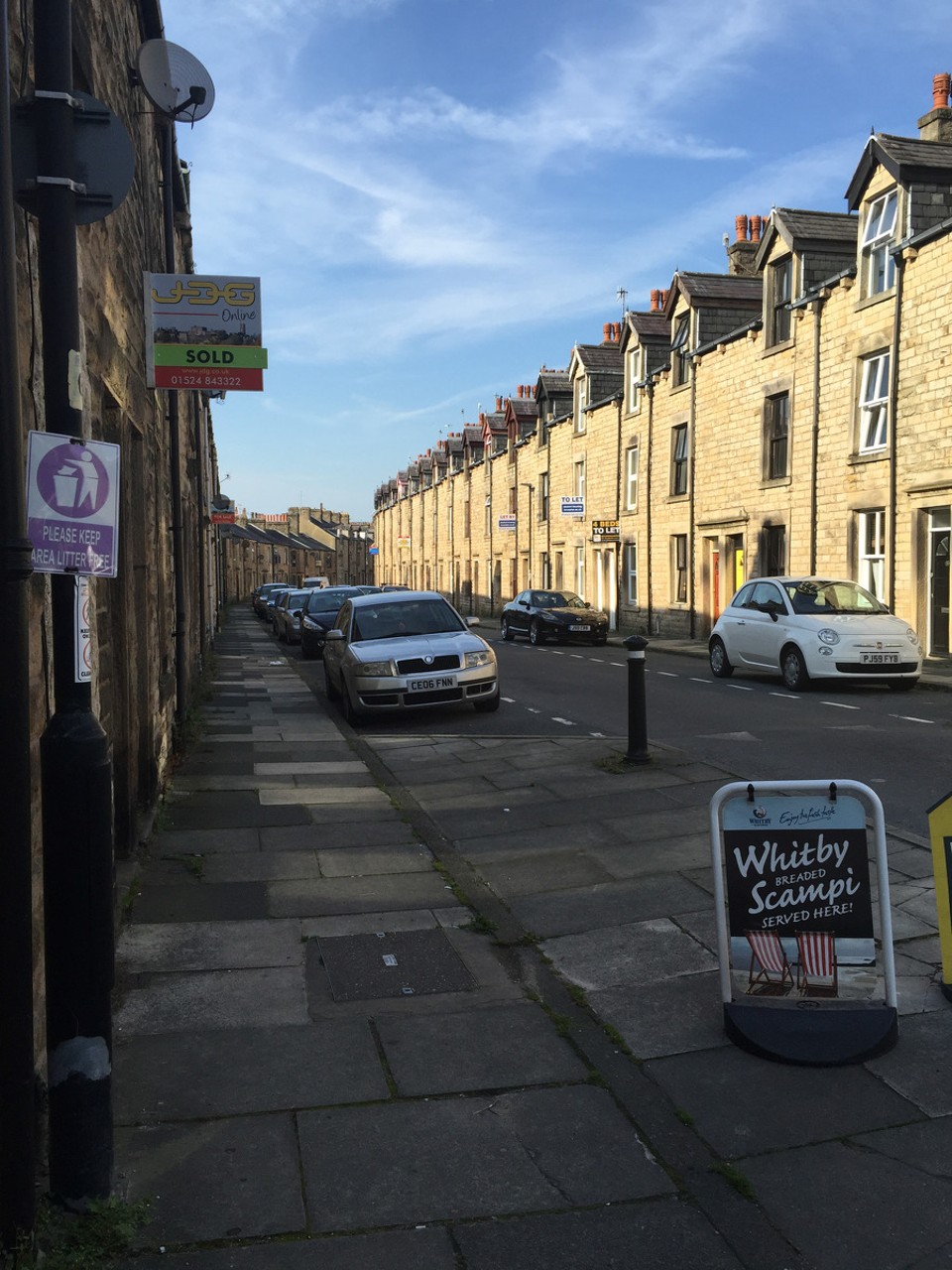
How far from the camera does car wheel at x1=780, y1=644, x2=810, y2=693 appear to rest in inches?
619

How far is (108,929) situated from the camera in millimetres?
2840

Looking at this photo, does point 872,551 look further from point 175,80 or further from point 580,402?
point 580,402

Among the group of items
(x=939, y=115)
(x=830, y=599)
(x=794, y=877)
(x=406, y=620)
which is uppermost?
(x=939, y=115)

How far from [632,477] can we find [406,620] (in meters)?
21.3

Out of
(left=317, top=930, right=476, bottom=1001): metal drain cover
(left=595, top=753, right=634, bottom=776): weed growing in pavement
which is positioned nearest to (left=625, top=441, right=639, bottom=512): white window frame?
(left=595, top=753, right=634, bottom=776): weed growing in pavement

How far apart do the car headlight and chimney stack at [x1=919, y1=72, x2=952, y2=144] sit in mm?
17489

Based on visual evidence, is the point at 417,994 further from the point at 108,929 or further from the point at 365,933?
the point at 108,929

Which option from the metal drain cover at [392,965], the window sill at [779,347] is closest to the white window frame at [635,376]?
the window sill at [779,347]

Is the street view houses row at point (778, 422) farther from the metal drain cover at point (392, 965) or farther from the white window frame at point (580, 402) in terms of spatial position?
the metal drain cover at point (392, 965)

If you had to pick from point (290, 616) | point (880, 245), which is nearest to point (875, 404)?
point (880, 245)

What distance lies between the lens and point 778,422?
24.9 metres

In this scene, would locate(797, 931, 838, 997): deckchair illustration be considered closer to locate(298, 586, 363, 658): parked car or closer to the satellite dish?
the satellite dish

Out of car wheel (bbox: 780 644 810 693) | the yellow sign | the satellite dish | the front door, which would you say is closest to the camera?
the yellow sign

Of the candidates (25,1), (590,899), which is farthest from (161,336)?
(590,899)
